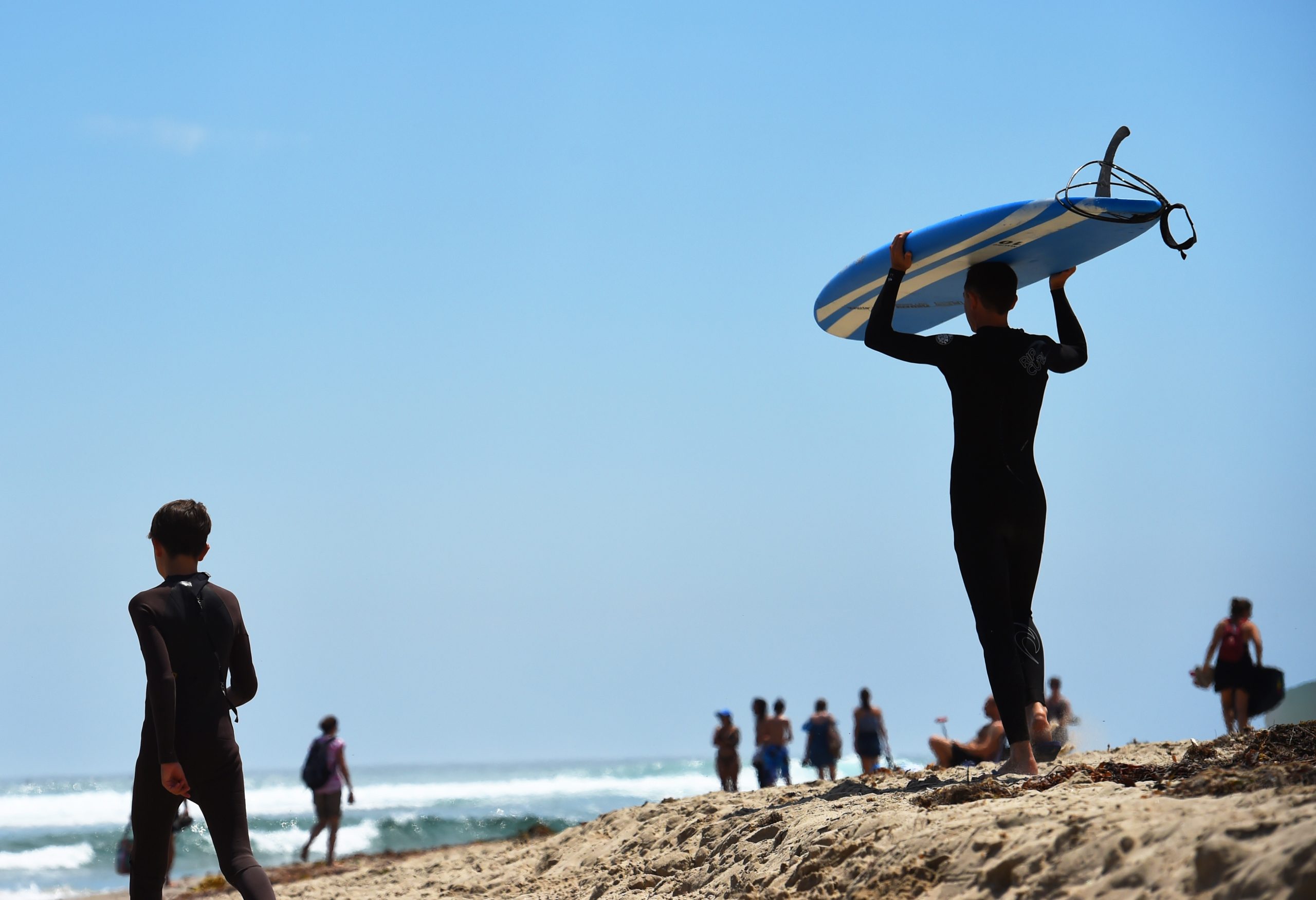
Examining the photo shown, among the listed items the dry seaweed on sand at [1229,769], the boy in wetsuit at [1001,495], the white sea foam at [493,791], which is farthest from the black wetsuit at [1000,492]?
the white sea foam at [493,791]

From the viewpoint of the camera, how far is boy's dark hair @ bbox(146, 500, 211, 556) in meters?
4.26

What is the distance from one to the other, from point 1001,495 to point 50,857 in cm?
2490

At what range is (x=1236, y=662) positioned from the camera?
1084 centimetres

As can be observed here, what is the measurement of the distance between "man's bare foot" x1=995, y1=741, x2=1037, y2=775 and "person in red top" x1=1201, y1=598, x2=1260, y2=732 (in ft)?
23.4

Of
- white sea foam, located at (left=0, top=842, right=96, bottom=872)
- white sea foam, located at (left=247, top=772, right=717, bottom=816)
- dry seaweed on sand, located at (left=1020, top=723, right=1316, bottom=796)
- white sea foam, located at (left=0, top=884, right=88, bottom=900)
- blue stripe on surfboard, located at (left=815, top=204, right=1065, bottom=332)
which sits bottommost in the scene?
white sea foam, located at (left=247, top=772, right=717, bottom=816)

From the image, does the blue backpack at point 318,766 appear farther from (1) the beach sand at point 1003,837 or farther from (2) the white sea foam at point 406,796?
(2) the white sea foam at point 406,796

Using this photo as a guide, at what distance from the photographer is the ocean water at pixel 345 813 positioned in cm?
2084

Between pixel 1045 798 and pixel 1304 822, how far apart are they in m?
1.16

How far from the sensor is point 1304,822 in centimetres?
276

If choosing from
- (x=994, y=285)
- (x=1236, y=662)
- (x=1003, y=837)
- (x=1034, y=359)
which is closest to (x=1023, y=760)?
(x=1003, y=837)

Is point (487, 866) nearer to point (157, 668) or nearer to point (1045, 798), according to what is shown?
point (157, 668)

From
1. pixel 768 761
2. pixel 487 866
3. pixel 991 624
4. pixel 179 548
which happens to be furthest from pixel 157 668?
pixel 768 761

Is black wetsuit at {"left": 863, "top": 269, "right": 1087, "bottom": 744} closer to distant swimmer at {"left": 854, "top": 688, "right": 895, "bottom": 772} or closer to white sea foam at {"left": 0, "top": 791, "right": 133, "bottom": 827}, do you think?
distant swimmer at {"left": 854, "top": 688, "right": 895, "bottom": 772}

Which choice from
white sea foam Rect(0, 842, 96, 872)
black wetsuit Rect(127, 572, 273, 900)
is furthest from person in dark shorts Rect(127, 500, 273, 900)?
white sea foam Rect(0, 842, 96, 872)
